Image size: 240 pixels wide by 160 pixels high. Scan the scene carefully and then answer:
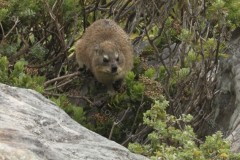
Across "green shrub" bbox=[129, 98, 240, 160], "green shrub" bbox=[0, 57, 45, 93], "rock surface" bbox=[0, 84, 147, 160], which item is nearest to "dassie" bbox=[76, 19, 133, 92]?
"green shrub" bbox=[0, 57, 45, 93]

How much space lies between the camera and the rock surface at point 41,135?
3236 millimetres

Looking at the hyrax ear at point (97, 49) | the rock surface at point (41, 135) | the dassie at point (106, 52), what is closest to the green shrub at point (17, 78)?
the dassie at point (106, 52)

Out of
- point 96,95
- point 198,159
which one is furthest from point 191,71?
point 198,159

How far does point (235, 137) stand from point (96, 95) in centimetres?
242

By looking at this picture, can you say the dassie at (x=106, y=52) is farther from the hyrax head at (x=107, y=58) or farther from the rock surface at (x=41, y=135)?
the rock surface at (x=41, y=135)

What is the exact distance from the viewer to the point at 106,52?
7961mm

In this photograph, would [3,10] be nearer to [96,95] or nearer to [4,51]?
[4,51]

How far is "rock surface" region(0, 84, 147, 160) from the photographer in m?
3.24

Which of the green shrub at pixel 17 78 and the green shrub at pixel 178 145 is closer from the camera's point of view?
the green shrub at pixel 178 145

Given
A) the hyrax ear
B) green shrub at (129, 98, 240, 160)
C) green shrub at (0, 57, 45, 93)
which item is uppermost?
green shrub at (129, 98, 240, 160)

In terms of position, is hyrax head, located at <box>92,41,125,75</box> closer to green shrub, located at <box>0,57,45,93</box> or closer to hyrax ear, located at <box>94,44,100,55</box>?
hyrax ear, located at <box>94,44,100,55</box>

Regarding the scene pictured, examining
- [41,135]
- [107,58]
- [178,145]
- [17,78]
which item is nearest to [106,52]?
[107,58]

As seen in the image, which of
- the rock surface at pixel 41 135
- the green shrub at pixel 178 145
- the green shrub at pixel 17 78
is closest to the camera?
the rock surface at pixel 41 135

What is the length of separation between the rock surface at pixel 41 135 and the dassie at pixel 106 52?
352 cm
